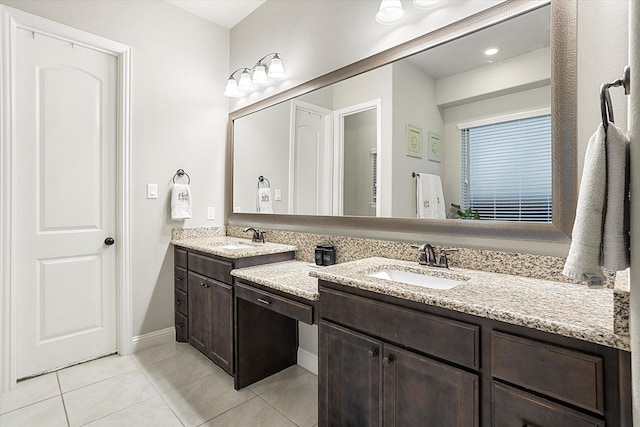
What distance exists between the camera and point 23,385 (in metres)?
2.10

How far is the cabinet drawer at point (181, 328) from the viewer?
2631mm

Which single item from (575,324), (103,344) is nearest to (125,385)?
(103,344)

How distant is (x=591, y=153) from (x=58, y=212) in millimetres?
2936

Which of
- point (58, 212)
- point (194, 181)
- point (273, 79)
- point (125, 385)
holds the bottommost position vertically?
point (125, 385)

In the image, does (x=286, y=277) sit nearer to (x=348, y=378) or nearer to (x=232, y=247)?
(x=348, y=378)

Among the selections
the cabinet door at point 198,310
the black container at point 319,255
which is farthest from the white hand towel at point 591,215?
the cabinet door at point 198,310

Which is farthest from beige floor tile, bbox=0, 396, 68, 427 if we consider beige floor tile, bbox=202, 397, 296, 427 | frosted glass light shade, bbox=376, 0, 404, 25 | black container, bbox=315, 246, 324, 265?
frosted glass light shade, bbox=376, 0, 404, 25

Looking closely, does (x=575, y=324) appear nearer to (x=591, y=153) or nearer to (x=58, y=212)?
(x=591, y=153)

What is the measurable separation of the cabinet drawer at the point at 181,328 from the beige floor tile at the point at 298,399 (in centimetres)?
99

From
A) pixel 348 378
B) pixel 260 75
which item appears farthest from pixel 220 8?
pixel 348 378

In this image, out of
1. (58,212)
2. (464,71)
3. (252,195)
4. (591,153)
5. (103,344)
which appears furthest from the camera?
(252,195)

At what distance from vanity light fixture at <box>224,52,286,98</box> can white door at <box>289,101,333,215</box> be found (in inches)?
12.4

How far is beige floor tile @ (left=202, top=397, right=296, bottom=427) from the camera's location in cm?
173

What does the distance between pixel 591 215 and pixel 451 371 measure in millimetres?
626
